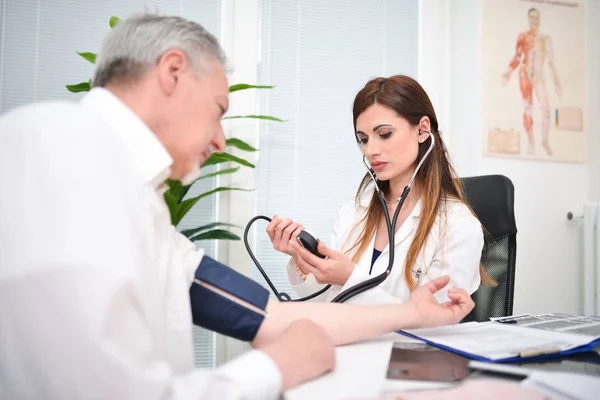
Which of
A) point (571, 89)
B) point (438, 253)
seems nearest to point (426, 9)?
point (571, 89)

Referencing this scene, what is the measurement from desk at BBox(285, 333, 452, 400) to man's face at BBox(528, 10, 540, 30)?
2.45 meters

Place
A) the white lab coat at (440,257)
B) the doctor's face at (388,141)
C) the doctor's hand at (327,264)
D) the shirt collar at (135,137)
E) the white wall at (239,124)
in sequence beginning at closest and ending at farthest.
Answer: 1. the shirt collar at (135,137)
2. the doctor's hand at (327,264)
3. the white lab coat at (440,257)
4. the doctor's face at (388,141)
5. the white wall at (239,124)

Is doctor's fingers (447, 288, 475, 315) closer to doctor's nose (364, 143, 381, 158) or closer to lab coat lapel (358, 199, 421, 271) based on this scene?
lab coat lapel (358, 199, 421, 271)

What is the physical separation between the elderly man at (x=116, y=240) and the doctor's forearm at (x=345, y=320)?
15 cm

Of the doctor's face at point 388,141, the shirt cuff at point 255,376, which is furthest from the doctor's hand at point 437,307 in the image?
the doctor's face at point 388,141

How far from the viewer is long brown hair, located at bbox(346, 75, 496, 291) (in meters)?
1.58

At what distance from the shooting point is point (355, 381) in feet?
2.03

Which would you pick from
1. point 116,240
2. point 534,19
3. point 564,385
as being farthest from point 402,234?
point 534,19

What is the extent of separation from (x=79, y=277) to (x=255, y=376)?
9.2 inches

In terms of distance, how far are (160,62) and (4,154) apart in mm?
280

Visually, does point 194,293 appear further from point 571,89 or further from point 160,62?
point 571,89

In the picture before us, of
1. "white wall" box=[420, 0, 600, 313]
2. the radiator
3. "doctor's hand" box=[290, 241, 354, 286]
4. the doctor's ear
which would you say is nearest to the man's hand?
"doctor's hand" box=[290, 241, 354, 286]

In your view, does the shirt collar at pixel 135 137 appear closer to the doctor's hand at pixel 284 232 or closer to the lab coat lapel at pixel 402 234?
the doctor's hand at pixel 284 232

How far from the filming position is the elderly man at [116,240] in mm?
444
